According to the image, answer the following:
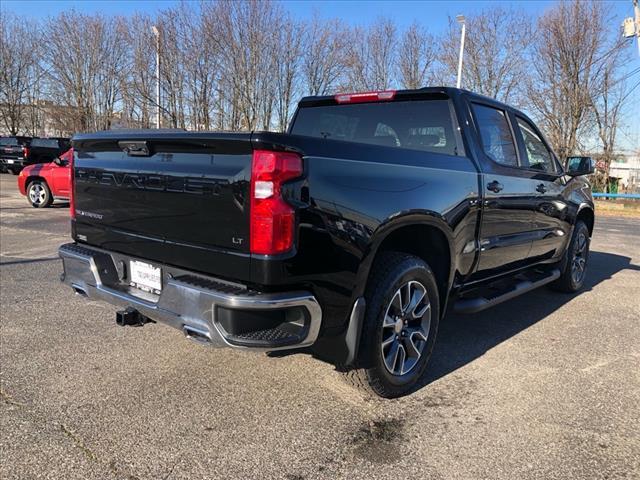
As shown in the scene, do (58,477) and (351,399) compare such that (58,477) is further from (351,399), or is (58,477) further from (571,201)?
(571,201)

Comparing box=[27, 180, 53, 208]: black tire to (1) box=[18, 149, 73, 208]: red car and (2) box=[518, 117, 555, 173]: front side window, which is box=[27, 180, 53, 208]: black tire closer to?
(1) box=[18, 149, 73, 208]: red car

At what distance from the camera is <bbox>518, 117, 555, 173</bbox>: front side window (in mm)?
4730

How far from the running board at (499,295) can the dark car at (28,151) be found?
2283 centimetres

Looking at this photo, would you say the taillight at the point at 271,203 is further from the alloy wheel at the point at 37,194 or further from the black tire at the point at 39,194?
the alloy wheel at the point at 37,194

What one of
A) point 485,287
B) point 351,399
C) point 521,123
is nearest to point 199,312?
point 351,399

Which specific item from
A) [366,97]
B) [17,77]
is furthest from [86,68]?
[366,97]

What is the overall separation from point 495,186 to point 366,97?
123 cm

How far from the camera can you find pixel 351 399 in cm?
324

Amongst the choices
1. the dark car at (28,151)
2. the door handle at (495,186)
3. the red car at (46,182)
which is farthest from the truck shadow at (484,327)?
the dark car at (28,151)

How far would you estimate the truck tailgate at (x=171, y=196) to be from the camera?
254 centimetres

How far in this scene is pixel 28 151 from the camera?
2308cm

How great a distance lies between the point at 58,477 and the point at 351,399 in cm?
164

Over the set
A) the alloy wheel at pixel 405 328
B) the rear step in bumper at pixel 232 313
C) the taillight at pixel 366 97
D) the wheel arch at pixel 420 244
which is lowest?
the alloy wheel at pixel 405 328

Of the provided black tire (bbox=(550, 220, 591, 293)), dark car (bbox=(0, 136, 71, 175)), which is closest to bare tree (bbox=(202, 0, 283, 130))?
dark car (bbox=(0, 136, 71, 175))
